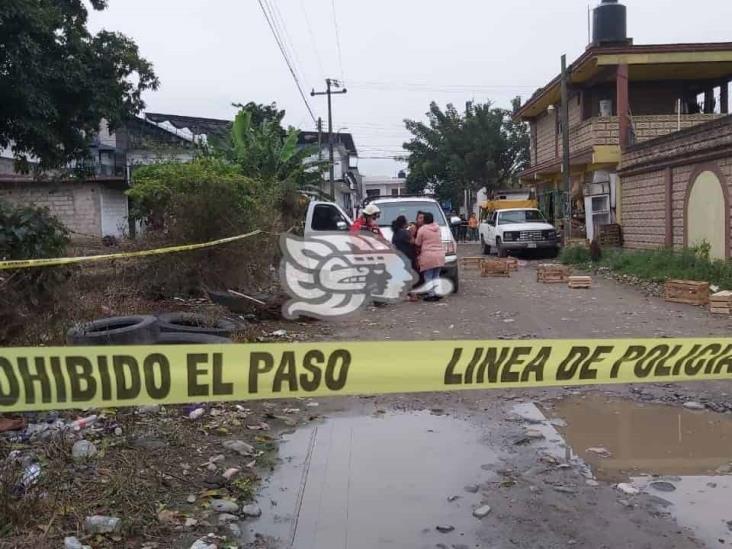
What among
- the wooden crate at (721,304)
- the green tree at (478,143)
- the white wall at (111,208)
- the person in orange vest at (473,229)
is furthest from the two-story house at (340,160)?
the wooden crate at (721,304)

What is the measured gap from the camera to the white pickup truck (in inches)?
915

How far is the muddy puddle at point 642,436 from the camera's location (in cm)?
461

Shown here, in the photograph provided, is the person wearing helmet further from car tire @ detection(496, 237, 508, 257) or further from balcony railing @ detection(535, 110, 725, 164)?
balcony railing @ detection(535, 110, 725, 164)

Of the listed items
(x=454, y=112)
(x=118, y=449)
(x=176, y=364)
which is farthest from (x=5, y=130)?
(x=454, y=112)

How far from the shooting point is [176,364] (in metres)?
3.58

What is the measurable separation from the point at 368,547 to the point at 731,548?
1.80m

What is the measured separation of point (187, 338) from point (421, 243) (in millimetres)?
5675

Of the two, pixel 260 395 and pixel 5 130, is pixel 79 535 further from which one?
pixel 5 130

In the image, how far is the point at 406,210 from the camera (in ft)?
48.2

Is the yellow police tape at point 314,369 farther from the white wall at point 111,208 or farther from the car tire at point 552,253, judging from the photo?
the white wall at point 111,208

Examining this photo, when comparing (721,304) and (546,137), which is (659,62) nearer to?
(546,137)

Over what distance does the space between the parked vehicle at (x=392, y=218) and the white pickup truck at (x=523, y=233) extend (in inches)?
358

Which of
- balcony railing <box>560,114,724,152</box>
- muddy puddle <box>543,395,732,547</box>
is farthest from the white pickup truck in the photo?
muddy puddle <box>543,395,732,547</box>

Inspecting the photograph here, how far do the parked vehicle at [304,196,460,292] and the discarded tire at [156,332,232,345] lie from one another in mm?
5610
